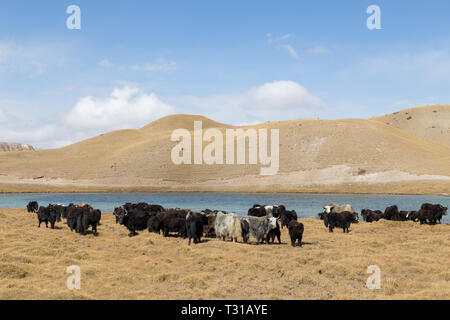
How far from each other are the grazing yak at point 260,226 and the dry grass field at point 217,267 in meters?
0.65

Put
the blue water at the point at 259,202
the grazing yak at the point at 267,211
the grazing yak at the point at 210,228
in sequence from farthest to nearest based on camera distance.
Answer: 1. the blue water at the point at 259,202
2. the grazing yak at the point at 267,211
3. the grazing yak at the point at 210,228

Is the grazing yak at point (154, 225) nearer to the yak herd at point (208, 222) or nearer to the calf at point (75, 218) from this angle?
the yak herd at point (208, 222)

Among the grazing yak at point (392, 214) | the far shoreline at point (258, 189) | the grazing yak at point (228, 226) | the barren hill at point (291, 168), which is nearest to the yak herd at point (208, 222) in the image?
the grazing yak at point (228, 226)

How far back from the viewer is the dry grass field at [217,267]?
1141cm

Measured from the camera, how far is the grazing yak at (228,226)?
814 inches

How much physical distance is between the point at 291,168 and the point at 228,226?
89.6 meters

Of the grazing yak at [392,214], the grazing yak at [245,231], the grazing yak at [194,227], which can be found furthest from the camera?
the grazing yak at [392,214]

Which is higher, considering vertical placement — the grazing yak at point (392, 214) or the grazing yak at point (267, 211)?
the grazing yak at point (267, 211)

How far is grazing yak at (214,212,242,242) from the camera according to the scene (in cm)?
2067

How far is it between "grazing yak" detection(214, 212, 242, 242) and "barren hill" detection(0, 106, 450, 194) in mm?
68277

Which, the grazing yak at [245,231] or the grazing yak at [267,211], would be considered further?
the grazing yak at [267,211]

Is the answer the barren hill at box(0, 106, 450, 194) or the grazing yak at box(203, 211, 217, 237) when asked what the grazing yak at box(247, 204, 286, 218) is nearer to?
the grazing yak at box(203, 211, 217, 237)

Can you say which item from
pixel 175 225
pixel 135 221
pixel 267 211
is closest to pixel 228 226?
pixel 175 225

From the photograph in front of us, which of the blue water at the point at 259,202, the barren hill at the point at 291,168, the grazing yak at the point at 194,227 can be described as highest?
the barren hill at the point at 291,168
